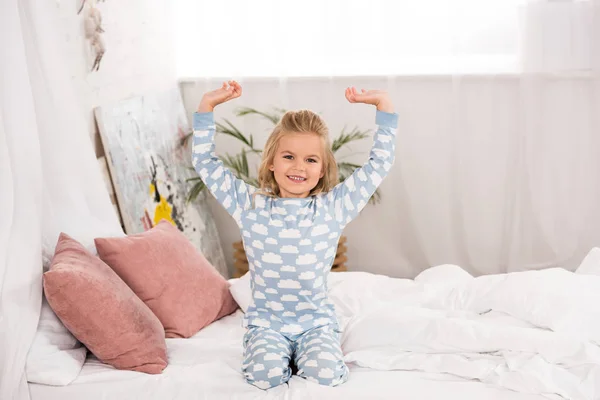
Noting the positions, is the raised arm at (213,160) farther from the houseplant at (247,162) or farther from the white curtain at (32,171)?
the houseplant at (247,162)

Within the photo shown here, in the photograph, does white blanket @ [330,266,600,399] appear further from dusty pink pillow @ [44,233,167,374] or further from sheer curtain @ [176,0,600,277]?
sheer curtain @ [176,0,600,277]

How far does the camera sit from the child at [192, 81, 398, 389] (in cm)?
204

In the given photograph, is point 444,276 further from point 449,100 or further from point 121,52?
point 121,52

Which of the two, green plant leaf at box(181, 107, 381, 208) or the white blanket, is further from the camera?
green plant leaf at box(181, 107, 381, 208)

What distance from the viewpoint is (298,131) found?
2.05 metres

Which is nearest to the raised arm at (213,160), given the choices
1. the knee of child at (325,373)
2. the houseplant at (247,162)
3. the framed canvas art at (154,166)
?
the knee of child at (325,373)

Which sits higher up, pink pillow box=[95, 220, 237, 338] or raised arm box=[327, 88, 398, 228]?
raised arm box=[327, 88, 398, 228]

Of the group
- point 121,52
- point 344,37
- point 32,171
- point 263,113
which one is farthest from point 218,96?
point 344,37

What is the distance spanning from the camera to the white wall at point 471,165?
11.0 ft

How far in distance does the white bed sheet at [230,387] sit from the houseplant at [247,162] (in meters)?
1.49

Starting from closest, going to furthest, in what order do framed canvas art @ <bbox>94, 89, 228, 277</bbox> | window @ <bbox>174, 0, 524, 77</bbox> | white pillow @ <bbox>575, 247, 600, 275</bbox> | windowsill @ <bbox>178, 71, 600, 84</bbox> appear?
1. white pillow @ <bbox>575, 247, 600, 275</bbox>
2. framed canvas art @ <bbox>94, 89, 228, 277</bbox>
3. windowsill @ <bbox>178, 71, 600, 84</bbox>
4. window @ <bbox>174, 0, 524, 77</bbox>

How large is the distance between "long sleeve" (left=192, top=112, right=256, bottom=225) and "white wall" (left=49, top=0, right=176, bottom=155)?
0.71 metres

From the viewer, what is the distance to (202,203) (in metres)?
3.75

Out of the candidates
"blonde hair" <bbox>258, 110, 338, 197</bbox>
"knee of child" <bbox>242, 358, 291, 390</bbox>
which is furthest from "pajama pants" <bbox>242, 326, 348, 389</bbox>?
"blonde hair" <bbox>258, 110, 338, 197</bbox>
